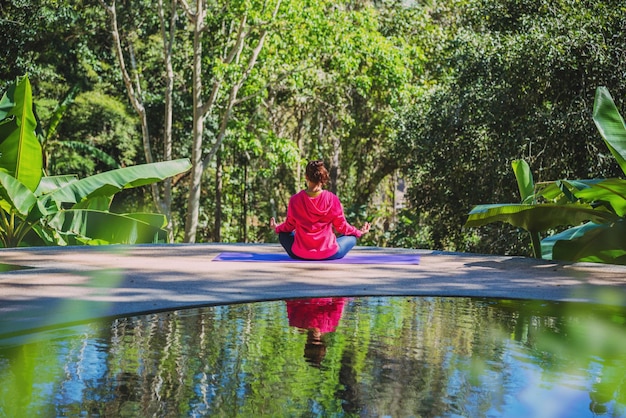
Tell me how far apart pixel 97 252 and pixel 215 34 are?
1714 centimetres

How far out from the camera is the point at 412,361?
4066 millimetres

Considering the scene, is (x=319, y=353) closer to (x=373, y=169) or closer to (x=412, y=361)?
(x=412, y=361)

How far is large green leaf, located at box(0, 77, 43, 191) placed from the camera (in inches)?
381

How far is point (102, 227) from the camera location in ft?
35.0

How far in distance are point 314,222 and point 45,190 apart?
4200mm

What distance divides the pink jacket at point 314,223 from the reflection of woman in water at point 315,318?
252cm

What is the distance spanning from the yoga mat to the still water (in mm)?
2930

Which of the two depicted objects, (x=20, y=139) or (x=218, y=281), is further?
(x=20, y=139)

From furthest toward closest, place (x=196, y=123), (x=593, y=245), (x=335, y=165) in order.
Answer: (x=335, y=165) < (x=196, y=123) < (x=593, y=245)

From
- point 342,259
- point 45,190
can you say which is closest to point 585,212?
point 342,259

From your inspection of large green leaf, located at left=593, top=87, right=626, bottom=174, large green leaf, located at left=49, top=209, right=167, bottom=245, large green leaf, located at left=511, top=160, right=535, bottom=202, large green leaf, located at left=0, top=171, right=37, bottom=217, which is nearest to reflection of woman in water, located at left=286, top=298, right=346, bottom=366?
large green leaf, located at left=593, top=87, right=626, bottom=174

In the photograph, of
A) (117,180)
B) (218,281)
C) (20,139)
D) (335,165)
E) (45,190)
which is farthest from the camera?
(335,165)

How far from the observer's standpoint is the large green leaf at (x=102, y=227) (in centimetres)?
1044

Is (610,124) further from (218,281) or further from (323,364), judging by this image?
(323,364)
